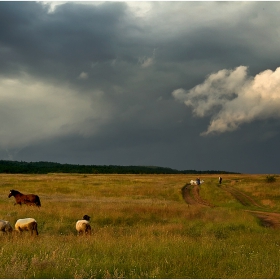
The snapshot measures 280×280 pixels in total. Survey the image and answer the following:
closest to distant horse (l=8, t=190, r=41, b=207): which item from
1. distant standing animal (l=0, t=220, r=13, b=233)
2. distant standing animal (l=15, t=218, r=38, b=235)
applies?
distant standing animal (l=15, t=218, r=38, b=235)

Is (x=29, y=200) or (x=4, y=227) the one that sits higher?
(x=4, y=227)

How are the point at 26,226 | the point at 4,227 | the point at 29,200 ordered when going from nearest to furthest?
the point at 4,227 → the point at 26,226 → the point at 29,200

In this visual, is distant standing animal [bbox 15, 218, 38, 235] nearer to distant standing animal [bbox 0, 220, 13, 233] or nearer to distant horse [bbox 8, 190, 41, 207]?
distant standing animal [bbox 0, 220, 13, 233]

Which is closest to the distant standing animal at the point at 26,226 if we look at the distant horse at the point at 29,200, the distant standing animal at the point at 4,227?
the distant standing animal at the point at 4,227

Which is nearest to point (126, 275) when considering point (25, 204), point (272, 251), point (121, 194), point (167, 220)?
point (272, 251)

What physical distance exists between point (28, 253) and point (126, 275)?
9.75ft

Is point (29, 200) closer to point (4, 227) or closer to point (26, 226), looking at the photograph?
point (26, 226)

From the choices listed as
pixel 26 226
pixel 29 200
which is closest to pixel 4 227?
pixel 26 226

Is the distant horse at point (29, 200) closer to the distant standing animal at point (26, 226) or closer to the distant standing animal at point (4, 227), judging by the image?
the distant standing animal at point (26, 226)

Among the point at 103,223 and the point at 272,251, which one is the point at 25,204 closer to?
the point at 103,223

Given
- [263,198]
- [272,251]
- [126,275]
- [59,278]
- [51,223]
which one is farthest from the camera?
[263,198]

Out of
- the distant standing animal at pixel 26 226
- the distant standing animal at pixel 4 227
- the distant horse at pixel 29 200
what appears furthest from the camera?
the distant horse at pixel 29 200

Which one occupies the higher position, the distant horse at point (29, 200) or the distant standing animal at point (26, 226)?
the distant standing animal at point (26, 226)

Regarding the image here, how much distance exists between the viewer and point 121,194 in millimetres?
48188
